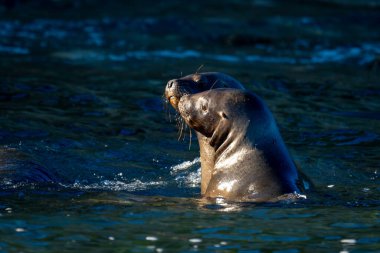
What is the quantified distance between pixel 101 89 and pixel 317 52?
541 centimetres

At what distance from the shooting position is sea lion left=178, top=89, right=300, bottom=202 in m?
7.37

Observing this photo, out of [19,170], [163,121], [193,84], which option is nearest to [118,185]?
[19,170]

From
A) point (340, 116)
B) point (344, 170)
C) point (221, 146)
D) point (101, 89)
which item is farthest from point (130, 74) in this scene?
point (221, 146)

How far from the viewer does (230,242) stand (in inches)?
237

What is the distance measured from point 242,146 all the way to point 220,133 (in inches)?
10.9

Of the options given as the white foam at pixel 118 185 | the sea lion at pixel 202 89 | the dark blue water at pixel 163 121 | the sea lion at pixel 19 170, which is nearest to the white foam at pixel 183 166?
the dark blue water at pixel 163 121

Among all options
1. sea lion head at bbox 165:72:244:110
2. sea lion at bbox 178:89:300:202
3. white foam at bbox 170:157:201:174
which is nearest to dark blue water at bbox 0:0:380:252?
white foam at bbox 170:157:201:174

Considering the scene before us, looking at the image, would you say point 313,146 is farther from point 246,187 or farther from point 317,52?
point 317,52

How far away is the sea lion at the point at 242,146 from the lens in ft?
24.2

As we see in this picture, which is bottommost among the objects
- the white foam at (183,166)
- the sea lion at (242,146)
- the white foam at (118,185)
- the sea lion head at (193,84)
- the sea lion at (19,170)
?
the white foam at (118,185)

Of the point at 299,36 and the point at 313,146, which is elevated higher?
the point at 299,36

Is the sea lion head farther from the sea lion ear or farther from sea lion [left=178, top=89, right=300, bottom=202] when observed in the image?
the sea lion ear

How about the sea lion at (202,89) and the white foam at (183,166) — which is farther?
the white foam at (183,166)

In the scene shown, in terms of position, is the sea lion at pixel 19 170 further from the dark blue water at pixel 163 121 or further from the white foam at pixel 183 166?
the white foam at pixel 183 166
